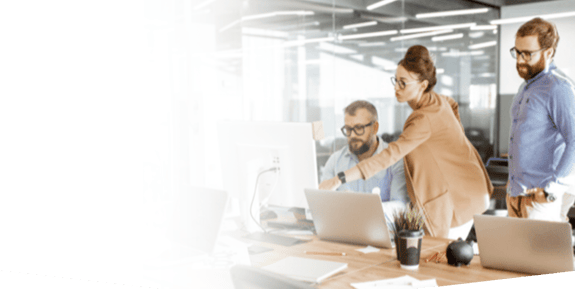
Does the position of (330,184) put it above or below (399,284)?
above

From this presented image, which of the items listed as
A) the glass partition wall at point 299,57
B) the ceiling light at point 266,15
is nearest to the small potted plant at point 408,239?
the glass partition wall at point 299,57

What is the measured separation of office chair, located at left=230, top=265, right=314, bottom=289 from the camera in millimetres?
829

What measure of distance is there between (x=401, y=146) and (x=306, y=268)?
47.7 inches

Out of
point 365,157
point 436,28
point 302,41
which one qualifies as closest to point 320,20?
point 302,41

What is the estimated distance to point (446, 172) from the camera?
2.92 metres

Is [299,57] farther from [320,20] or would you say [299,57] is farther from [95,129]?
[95,129]

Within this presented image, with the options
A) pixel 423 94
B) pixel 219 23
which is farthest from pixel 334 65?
pixel 423 94

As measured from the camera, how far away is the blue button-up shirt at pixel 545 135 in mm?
2465

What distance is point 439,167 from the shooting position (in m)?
2.92

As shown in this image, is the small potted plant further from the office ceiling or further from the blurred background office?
the office ceiling

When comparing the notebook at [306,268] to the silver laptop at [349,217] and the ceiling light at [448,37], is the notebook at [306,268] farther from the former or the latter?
the ceiling light at [448,37]

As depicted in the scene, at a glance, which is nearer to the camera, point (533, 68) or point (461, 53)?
point (533, 68)

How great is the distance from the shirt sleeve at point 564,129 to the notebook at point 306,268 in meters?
1.27

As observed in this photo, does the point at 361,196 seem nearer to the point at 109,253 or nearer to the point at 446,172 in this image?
the point at 446,172
